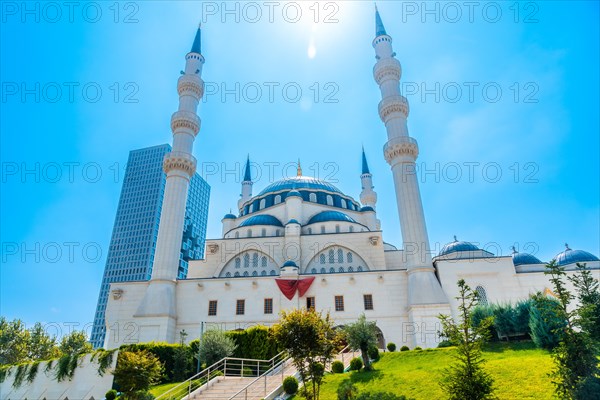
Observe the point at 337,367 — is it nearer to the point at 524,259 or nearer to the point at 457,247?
the point at 457,247

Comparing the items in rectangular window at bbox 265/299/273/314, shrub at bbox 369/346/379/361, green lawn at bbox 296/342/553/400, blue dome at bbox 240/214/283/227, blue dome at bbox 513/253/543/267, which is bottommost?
green lawn at bbox 296/342/553/400

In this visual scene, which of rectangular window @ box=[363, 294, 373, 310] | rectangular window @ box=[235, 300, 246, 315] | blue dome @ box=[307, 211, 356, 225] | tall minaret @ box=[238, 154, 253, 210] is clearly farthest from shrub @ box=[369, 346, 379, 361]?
tall minaret @ box=[238, 154, 253, 210]

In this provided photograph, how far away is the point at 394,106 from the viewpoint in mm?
32906

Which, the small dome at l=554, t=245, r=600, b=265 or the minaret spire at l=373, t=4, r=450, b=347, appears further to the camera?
the small dome at l=554, t=245, r=600, b=265

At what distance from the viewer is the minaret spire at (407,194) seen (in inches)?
1022

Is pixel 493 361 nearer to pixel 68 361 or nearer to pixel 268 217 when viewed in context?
pixel 68 361

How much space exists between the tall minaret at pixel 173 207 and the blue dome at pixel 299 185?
40.5 ft

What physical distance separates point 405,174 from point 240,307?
1528 centimetres

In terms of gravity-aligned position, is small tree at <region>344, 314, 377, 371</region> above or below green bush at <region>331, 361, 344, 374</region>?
above

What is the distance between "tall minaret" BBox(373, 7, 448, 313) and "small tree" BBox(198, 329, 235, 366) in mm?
12241

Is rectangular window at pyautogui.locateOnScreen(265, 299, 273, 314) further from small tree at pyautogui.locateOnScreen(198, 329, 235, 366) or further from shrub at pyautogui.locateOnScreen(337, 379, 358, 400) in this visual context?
shrub at pyautogui.locateOnScreen(337, 379, 358, 400)

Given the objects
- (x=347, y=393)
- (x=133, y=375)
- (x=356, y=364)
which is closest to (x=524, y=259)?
(x=356, y=364)

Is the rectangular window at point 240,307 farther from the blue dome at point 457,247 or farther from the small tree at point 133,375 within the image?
the blue dome at point 457,247

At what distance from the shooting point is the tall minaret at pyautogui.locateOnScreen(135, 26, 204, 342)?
27391 millimetres
